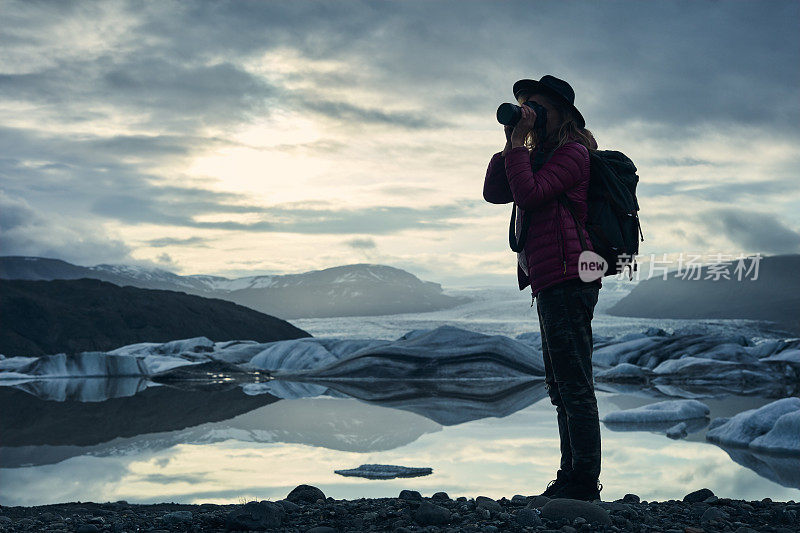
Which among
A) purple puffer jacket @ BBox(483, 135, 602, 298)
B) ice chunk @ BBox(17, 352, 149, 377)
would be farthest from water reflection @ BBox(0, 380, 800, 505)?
ice chunk @ BBox(17, 352, 149, 377)

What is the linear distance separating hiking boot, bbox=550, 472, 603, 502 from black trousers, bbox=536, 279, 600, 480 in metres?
0.02

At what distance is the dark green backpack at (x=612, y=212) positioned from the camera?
331cm

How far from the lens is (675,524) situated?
114 inches

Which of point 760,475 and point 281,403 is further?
point 281,403

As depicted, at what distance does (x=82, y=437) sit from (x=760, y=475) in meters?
5.03

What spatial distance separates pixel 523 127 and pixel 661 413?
14.5ft

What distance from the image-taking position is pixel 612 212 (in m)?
3.34

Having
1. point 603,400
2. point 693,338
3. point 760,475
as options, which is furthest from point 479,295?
point 760,475

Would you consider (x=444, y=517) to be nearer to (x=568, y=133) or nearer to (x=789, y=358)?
(x=568, y=133)

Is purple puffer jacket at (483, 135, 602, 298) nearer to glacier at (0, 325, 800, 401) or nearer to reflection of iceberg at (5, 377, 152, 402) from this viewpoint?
glacier at (0, 325, 800, 401)

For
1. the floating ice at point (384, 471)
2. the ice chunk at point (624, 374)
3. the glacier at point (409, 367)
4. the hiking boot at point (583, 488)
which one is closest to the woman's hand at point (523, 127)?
the hiking boot at point (583, 488)

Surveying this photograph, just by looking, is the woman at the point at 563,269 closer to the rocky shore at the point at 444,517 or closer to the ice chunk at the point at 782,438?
the rocky shore at the point at 444,517

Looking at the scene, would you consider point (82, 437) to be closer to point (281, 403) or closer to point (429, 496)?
point (281, 403)

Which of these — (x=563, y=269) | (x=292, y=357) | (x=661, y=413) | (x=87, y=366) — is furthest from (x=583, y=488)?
(x=87, y=366)
